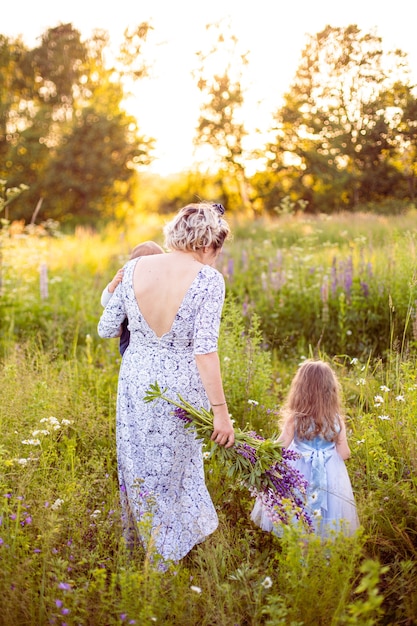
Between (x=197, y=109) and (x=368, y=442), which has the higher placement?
(x=197, y=109)

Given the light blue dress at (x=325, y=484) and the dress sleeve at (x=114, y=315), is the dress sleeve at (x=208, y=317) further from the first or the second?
the light blue dress at (x=325, y=484)

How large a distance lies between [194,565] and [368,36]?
940cm

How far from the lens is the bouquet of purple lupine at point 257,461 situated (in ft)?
9.33

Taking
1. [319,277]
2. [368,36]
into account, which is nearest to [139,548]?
[319,277]

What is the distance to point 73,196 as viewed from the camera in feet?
74.1

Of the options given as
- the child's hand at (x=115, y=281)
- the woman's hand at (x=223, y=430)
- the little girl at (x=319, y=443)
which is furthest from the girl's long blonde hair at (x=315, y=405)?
the child's hand at (x=115, y=281)

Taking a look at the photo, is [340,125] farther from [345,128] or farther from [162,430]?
[162,430]

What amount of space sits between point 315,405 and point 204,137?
59.6 feet

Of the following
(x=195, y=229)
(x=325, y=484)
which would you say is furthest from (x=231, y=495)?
(x=195, y=229)

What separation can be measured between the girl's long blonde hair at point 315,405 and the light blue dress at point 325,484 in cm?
6

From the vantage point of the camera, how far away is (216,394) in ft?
9.17

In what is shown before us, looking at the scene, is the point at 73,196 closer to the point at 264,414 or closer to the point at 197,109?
the point at 197,109

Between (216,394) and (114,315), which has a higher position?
(114,315)

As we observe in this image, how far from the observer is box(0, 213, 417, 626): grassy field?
2.37 metres
